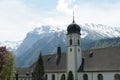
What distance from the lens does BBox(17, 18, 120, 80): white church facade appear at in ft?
251

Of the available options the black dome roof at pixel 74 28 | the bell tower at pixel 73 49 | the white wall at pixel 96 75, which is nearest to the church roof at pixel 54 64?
the bell tower at pixel 73 49

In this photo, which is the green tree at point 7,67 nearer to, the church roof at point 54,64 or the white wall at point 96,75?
the church roof at point 54,64

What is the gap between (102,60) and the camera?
80.2m

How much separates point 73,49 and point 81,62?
15.0ft

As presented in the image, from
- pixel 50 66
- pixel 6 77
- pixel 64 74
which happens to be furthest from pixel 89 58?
pixel 6 77

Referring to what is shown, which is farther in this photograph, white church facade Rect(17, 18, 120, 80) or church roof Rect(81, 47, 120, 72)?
white church facade Rect(17, 18, 120, 80)

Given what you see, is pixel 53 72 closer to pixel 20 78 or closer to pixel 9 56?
pixel 9 56

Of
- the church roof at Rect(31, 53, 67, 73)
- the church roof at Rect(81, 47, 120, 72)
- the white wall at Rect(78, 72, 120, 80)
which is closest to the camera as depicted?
the white wall at Rect(78, 72, 120, 80)

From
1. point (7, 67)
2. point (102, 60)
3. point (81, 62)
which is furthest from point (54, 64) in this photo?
point (102, 60)

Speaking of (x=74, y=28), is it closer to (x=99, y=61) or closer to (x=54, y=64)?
(x=99, y=61)

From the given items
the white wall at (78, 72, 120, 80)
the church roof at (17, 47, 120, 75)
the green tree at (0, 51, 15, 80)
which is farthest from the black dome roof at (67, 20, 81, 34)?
the green tree at (0, 51, 15, 80)

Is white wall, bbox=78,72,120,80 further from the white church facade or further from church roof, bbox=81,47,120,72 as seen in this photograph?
church roof, bbox=81,47,120,72

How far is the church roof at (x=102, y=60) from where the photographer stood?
75812 millimetres

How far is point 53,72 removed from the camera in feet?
317
